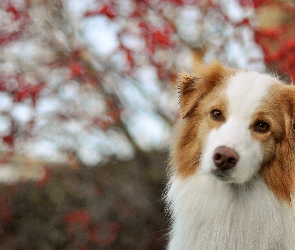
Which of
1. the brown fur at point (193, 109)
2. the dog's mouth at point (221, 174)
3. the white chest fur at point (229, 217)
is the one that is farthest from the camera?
the brown fur at point (193, 109)

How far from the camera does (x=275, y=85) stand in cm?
323

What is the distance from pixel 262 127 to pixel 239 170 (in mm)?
346

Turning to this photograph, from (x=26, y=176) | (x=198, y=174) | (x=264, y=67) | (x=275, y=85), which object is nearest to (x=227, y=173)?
(x=198, y=174)

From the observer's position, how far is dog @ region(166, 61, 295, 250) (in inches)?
117

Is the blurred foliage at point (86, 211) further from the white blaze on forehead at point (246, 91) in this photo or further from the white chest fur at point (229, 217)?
the white blaze on forehead at point (246, 91)

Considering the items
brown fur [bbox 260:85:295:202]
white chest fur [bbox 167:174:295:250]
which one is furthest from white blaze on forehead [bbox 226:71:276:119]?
white chest fur [bbox 167:174:295:250]

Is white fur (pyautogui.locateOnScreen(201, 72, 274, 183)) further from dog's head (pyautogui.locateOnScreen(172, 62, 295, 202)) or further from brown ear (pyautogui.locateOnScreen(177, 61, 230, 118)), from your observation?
brown ear (pyautogui.locateOnScreen(177, 61, 230, 118))

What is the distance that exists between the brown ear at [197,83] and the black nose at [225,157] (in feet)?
2.04

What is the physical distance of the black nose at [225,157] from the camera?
284 cm

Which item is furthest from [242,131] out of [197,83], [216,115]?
[197,83]

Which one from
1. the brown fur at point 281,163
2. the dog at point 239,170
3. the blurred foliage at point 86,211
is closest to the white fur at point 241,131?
the dog at point 239,170

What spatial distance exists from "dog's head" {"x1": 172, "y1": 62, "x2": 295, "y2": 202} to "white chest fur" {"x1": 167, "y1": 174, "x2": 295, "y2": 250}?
10cm

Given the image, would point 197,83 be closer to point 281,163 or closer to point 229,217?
point 281,163

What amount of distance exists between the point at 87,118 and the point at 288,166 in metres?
3.56
